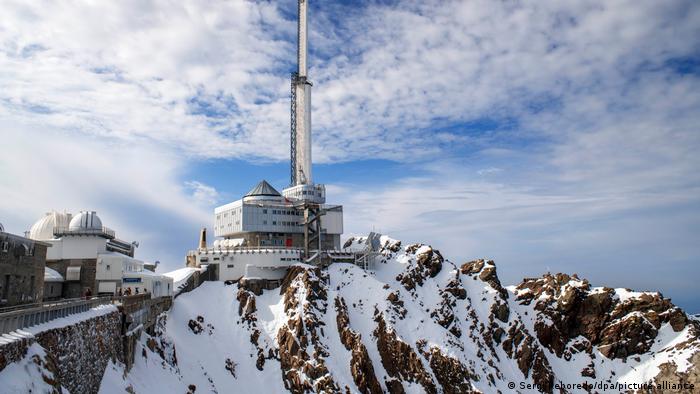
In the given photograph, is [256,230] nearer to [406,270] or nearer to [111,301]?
[406,270]

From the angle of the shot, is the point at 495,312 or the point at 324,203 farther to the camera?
the point at 324,203

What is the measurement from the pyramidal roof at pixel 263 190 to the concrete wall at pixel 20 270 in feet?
174

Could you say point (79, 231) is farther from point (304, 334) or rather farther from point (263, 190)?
point (263, 190)

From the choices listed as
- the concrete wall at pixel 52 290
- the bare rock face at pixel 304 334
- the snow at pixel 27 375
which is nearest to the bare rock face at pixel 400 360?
the bare rock face at pixel 304 334

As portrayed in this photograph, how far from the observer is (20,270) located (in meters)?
43.8

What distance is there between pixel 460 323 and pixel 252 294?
115ft

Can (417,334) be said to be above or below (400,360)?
above

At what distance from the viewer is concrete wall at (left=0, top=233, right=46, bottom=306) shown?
135ft

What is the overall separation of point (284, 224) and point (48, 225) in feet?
139

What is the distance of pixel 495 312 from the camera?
90.1m

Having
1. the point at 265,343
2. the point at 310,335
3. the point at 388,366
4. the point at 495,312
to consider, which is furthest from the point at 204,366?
the point at 495,312

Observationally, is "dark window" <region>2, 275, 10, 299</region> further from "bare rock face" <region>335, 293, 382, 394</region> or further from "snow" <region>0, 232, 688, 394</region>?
"bare rock face" <region>335, 293, 382, 394</region>

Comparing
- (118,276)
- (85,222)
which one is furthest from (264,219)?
(85,222)

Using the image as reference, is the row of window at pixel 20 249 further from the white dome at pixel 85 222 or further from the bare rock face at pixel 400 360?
the bare rock face at pixel 400 360
